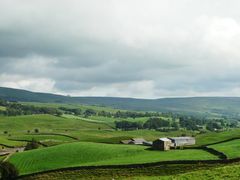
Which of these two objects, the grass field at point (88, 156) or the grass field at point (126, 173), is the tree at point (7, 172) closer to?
the grass field at point (126, 173)

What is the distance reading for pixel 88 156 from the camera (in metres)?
106

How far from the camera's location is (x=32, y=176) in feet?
303

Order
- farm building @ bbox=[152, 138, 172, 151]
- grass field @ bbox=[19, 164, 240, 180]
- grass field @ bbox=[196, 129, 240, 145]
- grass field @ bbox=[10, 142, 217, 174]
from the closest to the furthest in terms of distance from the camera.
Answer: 1. grass field @ bbox=[19, 164, 240, 180]
2. grass field @ bbox=[10, 142, 217, 174]
3. farm building @ bbox=[152, 138, 172, 151]
4. grass field @ bbox=[196, 129, 240, 145]

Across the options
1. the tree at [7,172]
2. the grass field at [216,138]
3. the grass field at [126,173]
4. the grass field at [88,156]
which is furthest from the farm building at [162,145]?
the tree at [7,172]

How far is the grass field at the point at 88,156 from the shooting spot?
3684 inches

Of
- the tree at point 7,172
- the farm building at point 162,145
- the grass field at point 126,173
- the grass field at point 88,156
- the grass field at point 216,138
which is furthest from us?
the grass field at point 216,138

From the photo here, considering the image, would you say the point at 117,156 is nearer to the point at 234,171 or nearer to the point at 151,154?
the point at 151,154

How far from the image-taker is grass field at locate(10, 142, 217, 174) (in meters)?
93.6

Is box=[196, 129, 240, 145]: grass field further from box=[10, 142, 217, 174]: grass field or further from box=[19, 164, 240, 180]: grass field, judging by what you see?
box=[19, 164, 240, 180]: grass field

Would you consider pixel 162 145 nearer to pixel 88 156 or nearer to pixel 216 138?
pixel 88 156

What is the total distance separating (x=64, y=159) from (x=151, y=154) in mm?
20805

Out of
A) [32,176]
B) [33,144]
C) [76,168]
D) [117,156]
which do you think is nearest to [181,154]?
[117,156]

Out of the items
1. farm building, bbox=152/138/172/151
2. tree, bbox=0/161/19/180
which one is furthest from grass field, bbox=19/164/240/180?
farm building, bbox=152/138/172/151

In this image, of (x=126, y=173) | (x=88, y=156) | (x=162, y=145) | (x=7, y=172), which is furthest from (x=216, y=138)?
(x=7, y=172)
